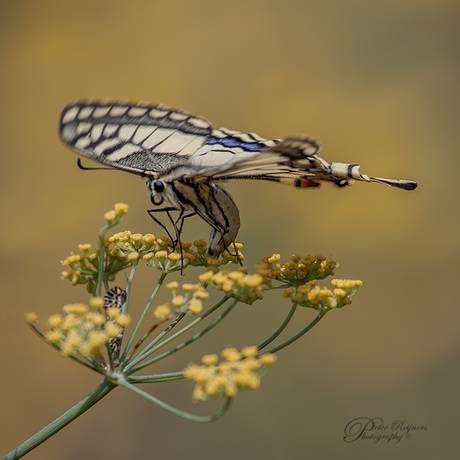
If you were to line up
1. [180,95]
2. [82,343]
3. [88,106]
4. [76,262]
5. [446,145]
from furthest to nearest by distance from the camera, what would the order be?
[180,95], [446,145], [88,106], [76,262], [82,343]

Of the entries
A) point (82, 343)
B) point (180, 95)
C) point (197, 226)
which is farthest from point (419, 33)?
point (82, 343)

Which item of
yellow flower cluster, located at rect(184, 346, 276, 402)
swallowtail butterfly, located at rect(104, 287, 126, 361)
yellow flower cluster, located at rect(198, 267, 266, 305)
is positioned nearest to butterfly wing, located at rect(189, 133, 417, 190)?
yellow flower cluster, located at rect(198, 267, 266, 305)

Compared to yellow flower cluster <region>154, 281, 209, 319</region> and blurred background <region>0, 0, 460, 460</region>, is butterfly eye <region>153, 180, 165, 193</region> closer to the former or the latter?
yellow flower cluster <region>154, 281, 209, 319</region>

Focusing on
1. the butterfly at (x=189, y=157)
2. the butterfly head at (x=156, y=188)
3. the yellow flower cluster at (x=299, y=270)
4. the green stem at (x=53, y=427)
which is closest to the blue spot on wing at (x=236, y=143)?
the butterfly at (x=189, y=157)

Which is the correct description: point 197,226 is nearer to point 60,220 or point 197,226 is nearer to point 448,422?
point 60,220

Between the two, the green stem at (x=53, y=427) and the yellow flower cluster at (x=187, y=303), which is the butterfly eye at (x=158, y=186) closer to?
the yellow flower cluster at (x=187, y=303)

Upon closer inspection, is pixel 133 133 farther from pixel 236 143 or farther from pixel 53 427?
pixel 53 427

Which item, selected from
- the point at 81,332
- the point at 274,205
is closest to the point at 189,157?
the point at 81,332
